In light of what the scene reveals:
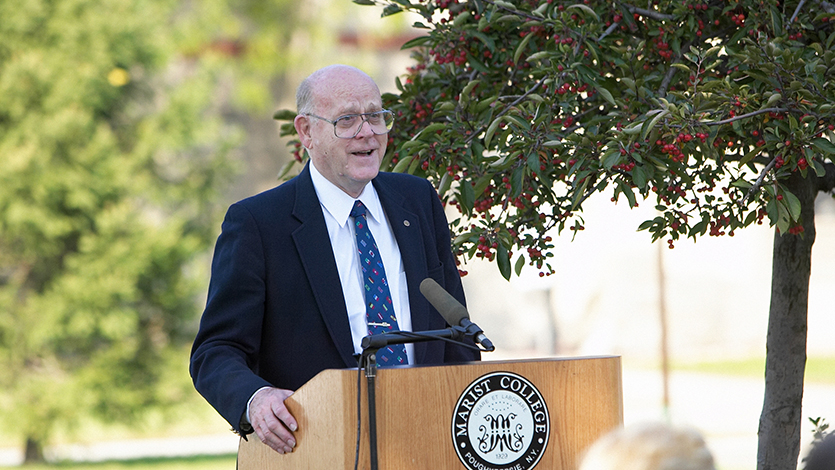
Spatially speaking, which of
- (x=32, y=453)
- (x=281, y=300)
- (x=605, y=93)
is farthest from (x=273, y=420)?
(x=32, y=453)

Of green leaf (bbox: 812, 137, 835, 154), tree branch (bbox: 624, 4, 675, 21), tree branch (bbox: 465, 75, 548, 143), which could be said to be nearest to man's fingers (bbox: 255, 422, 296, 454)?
tree branch (bbox: 465, 75, 548, 143)

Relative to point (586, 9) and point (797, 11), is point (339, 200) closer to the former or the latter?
point (586, 9)

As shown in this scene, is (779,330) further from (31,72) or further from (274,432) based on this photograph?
(31,72)

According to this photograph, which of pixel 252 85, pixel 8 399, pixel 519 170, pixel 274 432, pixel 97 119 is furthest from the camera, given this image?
pixel 252 85

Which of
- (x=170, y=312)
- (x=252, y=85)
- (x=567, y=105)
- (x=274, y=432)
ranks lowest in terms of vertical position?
(x=274, y=432)

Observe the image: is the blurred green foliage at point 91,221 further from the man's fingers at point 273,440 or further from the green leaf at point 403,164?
the man's fingers at point 273,440

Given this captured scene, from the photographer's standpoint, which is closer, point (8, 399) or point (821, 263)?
point (8, 399)

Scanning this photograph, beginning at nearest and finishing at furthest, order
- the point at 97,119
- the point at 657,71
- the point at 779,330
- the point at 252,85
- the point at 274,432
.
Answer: the point at 274,432
the point at 657,71
the point at 779,330
the point at 97,119
the point at 252,85

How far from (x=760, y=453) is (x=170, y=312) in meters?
8.96

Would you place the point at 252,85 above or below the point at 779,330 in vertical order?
above

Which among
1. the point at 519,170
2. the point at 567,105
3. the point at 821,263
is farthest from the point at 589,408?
the point at 821,263

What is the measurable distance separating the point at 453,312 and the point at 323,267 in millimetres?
562

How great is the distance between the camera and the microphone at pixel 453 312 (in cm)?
200

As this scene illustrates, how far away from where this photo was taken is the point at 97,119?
38.7ft
